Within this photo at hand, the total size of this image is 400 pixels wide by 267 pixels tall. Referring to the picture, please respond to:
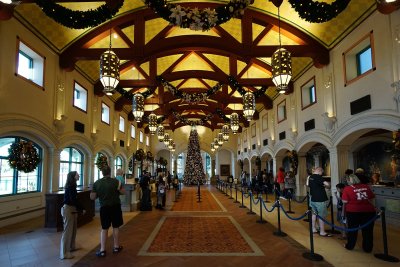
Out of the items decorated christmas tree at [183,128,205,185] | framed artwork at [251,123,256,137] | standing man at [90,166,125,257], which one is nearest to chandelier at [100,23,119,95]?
standing man at [90,166,125,257]

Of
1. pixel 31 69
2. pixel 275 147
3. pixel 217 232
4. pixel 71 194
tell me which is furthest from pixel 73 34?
pixel 275 147

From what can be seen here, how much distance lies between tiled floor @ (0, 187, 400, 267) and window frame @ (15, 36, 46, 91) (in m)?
4.24

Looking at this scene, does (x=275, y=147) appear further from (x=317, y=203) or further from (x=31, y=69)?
(x=31, y=69)

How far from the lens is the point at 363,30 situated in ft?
25.3

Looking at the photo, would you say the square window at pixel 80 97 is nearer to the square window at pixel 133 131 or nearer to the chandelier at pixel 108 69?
the chandelier at pixel 108 69

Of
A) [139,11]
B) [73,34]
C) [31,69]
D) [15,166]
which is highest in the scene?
[139,11]

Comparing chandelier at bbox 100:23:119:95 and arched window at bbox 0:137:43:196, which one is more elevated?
chandelier at bbox 100:23:119:95

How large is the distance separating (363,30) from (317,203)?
17.0 ft

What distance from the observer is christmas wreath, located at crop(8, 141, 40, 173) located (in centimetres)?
710

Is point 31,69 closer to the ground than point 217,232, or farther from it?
farther from it

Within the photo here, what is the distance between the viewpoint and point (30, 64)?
8688mm

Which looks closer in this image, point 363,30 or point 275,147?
point 363,30

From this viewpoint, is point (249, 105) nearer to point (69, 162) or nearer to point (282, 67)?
point (282, 67)

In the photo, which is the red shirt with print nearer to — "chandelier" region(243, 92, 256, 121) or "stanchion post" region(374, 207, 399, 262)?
"stanchion post" region(374, 207, 399, 262)
